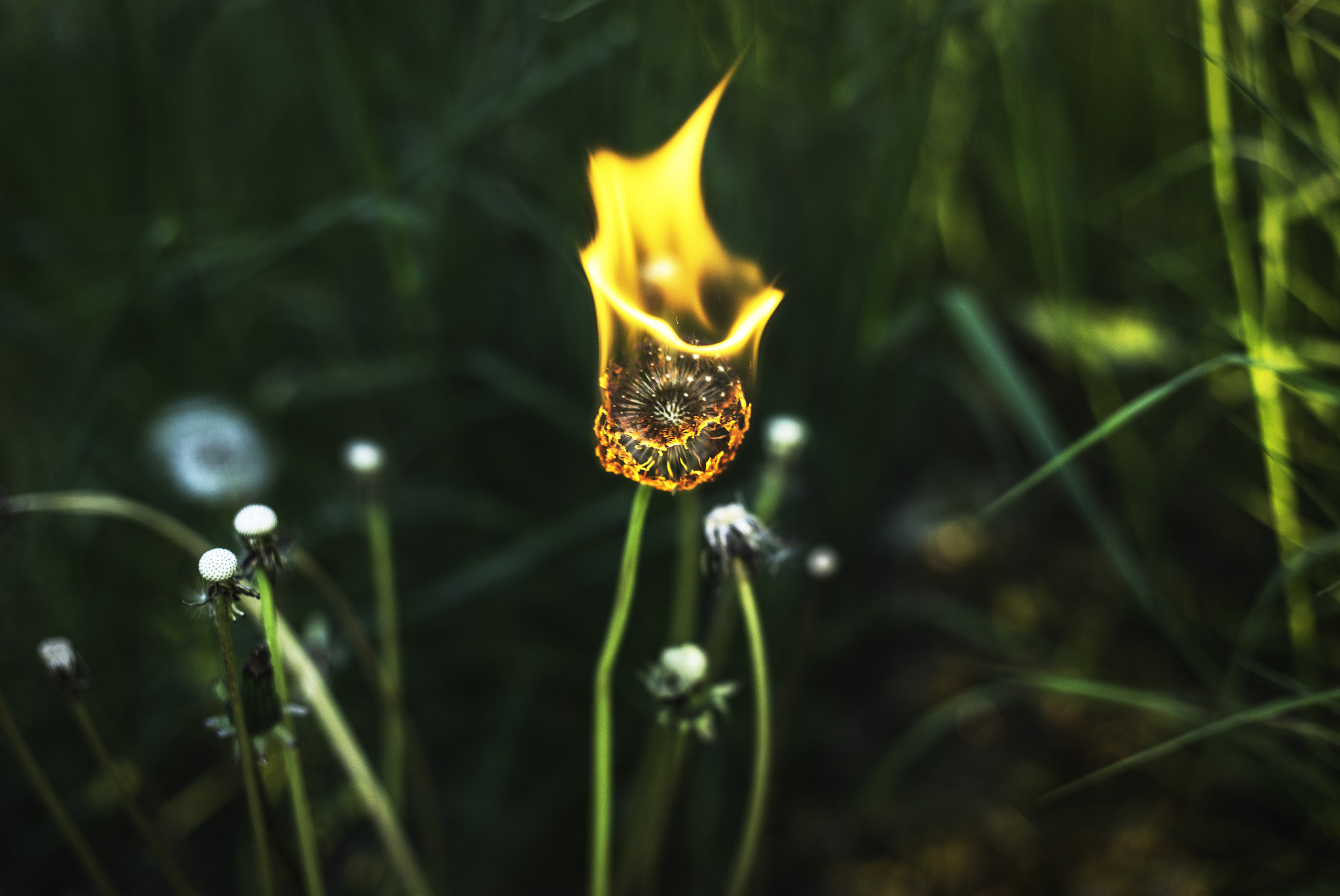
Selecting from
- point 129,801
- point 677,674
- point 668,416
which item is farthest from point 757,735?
point 129,801

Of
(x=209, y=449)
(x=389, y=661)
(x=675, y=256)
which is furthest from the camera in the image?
(x=209, y=449)

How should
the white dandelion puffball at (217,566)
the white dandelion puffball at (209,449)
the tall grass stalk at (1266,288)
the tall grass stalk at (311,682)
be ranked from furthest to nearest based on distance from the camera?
the white dandelion puffball at (209,449)
the tall grass stalk at (1266,288)
the tall grass stalk at (311,682)
the white dandelion puffball at (217,566)

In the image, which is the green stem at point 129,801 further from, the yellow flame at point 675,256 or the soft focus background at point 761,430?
the yellow flame at point 675,256

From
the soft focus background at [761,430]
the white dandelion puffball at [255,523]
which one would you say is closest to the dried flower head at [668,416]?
the white dandelion puffball at [255,523]

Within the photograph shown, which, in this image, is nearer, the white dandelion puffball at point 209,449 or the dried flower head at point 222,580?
the dried flower head at point 222,580

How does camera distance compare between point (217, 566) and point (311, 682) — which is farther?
point (311, 682)

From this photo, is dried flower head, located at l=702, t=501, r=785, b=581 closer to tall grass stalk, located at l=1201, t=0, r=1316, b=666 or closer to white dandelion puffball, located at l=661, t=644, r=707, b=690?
white dandelion puffball, located at l=661, t=644, r=707, b=690

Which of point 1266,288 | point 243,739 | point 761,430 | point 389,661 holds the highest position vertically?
point 761,430

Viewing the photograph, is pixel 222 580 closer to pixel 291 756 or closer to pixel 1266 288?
pixel 291 756
